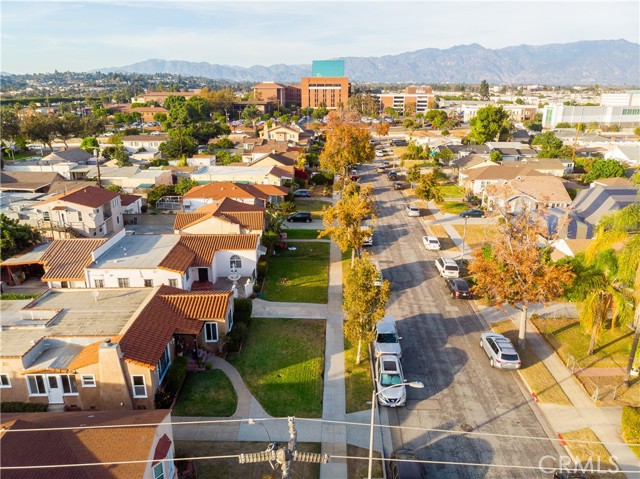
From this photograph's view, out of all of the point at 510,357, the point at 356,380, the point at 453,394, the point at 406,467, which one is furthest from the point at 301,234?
the point at 406,467

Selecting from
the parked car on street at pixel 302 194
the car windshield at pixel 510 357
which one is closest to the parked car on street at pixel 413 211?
the parked car on street at pixel 302 194

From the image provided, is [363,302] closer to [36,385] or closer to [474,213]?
[36,385]

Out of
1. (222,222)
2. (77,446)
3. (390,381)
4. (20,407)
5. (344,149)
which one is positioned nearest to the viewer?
(77,446)

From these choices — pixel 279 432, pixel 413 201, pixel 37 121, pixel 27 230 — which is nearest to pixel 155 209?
pixel 27 230

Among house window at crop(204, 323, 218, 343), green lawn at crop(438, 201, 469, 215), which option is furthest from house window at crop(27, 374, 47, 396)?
green lawn at crop(438, 201, 469, 215)

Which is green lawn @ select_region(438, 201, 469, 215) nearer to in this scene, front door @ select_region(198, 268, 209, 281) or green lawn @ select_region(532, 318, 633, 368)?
green lawn @ select_region(532, 318, 633, 368)

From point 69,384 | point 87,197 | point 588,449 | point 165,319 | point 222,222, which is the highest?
point 87,197

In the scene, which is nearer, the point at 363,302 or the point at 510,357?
the point at 363,302
